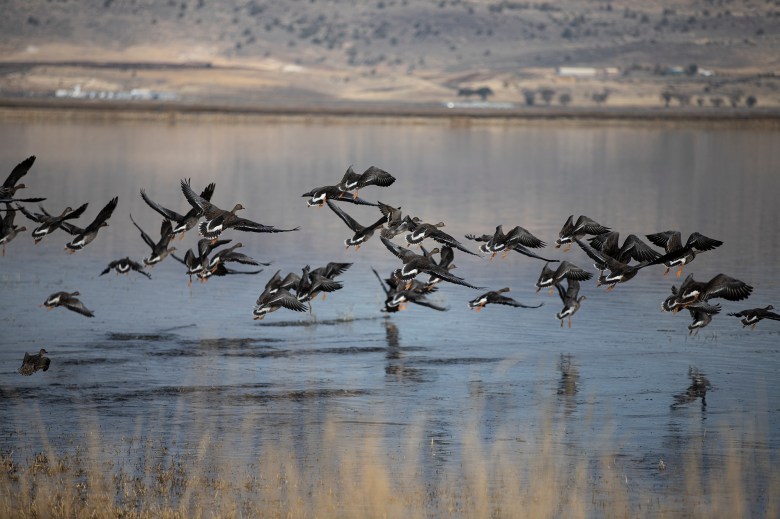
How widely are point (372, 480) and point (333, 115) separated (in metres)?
126

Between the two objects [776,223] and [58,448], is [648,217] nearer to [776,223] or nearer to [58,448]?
[776,223]

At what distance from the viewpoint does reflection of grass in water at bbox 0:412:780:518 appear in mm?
17031

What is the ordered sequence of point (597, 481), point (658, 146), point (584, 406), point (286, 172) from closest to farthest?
1. point (597, 481)
2. point (584, 406)
3. point (286, 172)
4. point (658, 146)

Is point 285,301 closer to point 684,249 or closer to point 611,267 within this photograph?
point 611,267

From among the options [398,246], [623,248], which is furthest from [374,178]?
[623,248]

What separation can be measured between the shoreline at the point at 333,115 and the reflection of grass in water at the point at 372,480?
111 m

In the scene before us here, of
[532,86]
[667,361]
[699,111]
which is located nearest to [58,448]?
[667,361]

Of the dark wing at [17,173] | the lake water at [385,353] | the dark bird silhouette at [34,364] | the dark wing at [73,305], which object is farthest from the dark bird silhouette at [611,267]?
the dark wing at [17,173]

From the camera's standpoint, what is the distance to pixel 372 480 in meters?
18.2

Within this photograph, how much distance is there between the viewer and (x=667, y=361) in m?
26.5

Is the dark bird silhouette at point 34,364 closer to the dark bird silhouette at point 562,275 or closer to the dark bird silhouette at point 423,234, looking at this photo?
the dark bird silhouette at point 423,234

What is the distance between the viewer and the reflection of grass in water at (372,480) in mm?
17031

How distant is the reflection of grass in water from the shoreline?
366ft

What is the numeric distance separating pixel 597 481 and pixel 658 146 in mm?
92369
